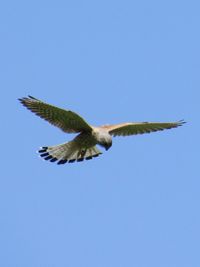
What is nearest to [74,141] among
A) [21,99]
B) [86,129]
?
[86,129]

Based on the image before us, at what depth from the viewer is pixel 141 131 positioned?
2006cm

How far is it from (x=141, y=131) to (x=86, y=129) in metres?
1.97

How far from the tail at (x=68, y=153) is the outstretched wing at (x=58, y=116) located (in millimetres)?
480

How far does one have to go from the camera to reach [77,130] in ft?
60.7

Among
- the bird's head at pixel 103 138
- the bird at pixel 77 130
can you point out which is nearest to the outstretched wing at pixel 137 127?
the bird at pixel 77 130

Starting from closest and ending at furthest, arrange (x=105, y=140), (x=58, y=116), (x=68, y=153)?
1. (x=58, y=116)
2. (x=105, y=140)
3. (x=68, y=153)

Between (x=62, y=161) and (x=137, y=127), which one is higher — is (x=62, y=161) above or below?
below

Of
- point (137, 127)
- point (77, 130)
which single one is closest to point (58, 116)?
point (77, 130)

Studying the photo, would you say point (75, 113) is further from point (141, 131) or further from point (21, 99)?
point (141, 131)

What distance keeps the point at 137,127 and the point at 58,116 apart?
7.88 ft

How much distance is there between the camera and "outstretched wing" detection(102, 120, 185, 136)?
19.4 meters

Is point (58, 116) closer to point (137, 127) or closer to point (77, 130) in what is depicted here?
point (77, 130)

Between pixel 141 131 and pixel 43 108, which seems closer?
pixel 43 108

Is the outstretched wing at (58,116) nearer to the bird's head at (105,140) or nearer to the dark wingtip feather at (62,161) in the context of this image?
the bird's head at (105,140)
